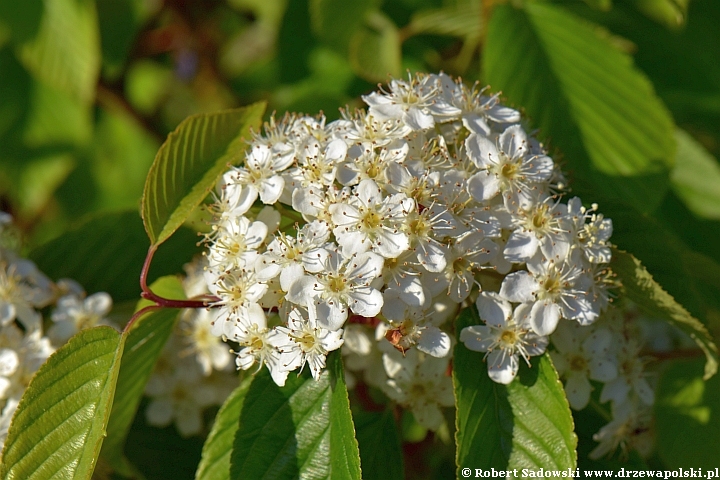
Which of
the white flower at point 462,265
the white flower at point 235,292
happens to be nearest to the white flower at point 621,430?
the white flower at point 462,265

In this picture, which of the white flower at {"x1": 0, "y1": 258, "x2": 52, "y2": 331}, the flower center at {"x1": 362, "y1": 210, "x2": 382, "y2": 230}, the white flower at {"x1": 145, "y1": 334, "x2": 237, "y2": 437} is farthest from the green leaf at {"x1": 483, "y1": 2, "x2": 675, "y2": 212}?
the white flower at {"x1": 0, "y1": 258, "x2": 52, "y2": 331}

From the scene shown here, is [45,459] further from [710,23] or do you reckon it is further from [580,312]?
[710,23]

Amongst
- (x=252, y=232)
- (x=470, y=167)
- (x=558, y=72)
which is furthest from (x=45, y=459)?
(x=558, y=72)

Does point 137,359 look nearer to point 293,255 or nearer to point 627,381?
point 293,255

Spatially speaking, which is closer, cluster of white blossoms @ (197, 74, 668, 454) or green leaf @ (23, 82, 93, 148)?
cluster of white blossoms @ (197, 74, 668, 454)

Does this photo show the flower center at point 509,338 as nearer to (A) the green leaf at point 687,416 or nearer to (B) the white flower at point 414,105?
(B) the white flower at point 414,105

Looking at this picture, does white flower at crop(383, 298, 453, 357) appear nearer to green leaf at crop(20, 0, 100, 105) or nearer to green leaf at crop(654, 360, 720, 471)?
green leaf at crop(654, 360, 720, 471)
